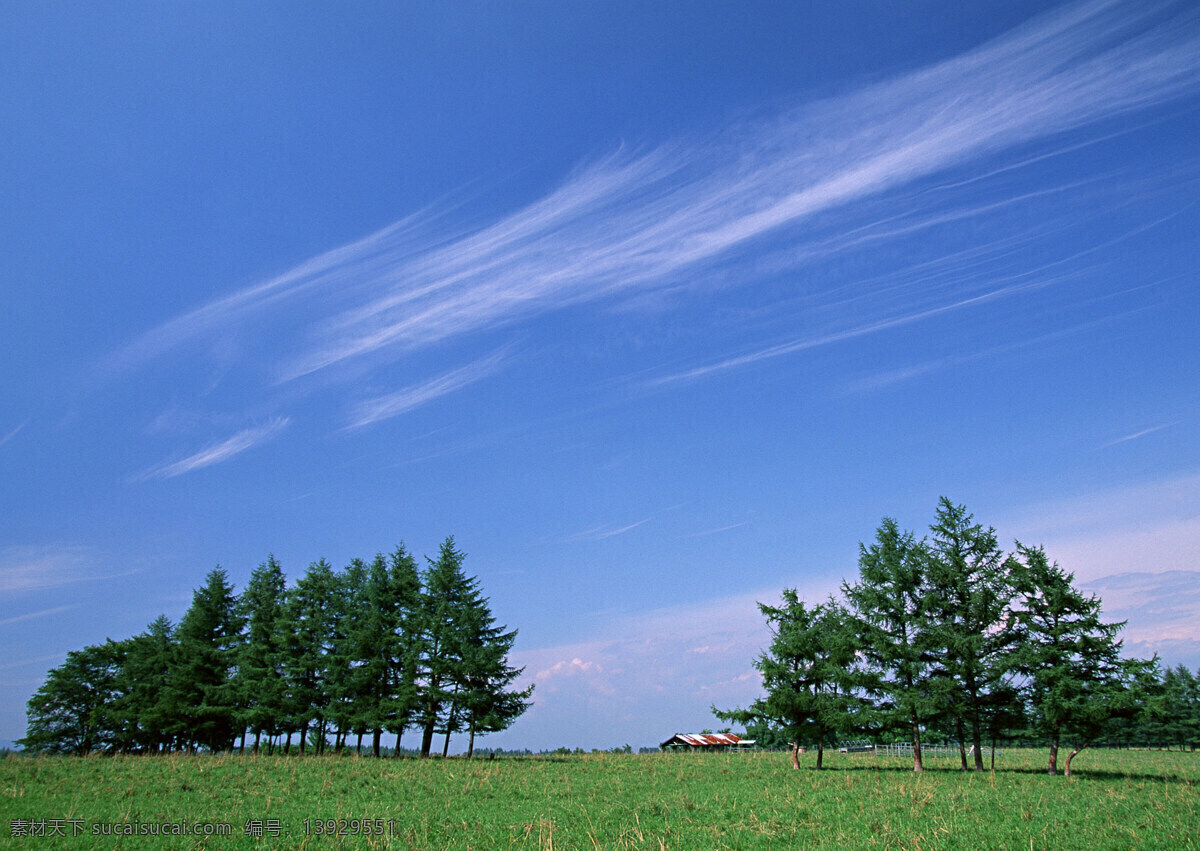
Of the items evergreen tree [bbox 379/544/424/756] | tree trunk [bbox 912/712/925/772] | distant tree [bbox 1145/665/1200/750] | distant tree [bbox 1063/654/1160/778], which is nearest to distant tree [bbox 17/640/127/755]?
evergreen tree [bbox 379/544/424/756]

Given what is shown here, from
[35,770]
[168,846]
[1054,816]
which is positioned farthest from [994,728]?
[35,770]

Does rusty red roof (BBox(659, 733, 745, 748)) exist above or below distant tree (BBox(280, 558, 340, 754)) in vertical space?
below

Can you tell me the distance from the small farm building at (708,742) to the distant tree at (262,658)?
5784 cm

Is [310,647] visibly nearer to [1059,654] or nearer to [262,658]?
[262,658]

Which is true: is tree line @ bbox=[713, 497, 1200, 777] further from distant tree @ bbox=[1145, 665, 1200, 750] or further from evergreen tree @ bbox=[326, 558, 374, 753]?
distant tree @ bbox=[1145, 665, 1200, 750]

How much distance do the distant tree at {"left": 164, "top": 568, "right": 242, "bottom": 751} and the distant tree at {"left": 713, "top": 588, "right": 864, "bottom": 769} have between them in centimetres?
3291

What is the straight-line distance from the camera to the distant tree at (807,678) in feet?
115

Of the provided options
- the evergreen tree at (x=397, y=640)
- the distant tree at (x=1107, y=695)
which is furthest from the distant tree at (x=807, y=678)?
the evergreen tree at (x=397, y=640)

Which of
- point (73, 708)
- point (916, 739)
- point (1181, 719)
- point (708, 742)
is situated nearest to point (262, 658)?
point (73, 708)

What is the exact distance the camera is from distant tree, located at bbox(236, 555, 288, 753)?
41.5 m

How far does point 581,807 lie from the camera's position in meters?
18.4

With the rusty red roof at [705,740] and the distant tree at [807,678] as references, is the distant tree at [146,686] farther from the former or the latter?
the rusty red roof at [705,740]

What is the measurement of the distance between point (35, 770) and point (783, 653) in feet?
110

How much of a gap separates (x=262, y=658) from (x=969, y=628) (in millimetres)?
43240
